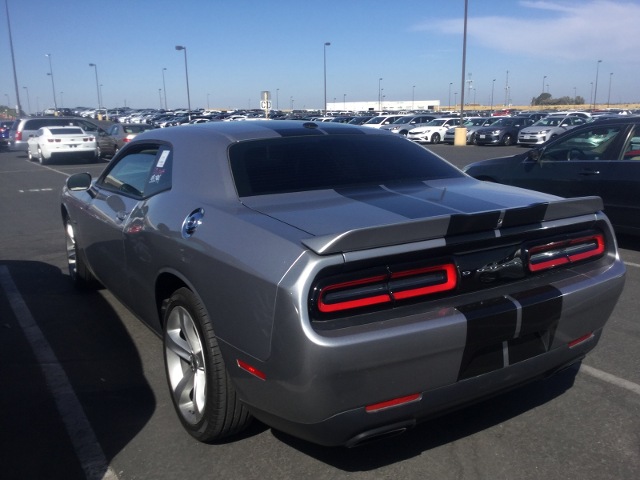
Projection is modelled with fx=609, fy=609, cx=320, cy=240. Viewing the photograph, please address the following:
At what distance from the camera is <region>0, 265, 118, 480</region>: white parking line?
2.92 metres

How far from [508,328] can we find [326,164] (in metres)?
1.51

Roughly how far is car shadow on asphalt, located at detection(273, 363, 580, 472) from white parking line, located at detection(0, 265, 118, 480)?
2.90 ft

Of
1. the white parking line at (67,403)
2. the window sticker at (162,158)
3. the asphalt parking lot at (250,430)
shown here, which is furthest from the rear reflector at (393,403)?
the window sticker at (162,158)

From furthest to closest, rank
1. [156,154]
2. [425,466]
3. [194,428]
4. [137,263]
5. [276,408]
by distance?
[156,154] → [137,263] → [194,428] → [425,466] → [276,408]

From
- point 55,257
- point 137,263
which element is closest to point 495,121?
point 55,257

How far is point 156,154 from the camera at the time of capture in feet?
13.3

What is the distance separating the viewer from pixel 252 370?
8.34ft

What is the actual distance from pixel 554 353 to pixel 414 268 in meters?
0.93

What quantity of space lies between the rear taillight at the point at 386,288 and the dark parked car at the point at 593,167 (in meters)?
5.09

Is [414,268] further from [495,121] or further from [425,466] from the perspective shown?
[495,121]

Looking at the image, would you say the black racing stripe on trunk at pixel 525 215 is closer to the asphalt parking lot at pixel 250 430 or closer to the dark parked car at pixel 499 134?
the asphalt parking lot at pixel 250 430

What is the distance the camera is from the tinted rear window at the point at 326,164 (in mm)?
3337

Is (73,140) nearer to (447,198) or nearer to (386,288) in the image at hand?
(447,198)

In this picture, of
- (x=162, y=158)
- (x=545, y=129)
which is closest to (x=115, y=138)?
(x=545, y=129)
